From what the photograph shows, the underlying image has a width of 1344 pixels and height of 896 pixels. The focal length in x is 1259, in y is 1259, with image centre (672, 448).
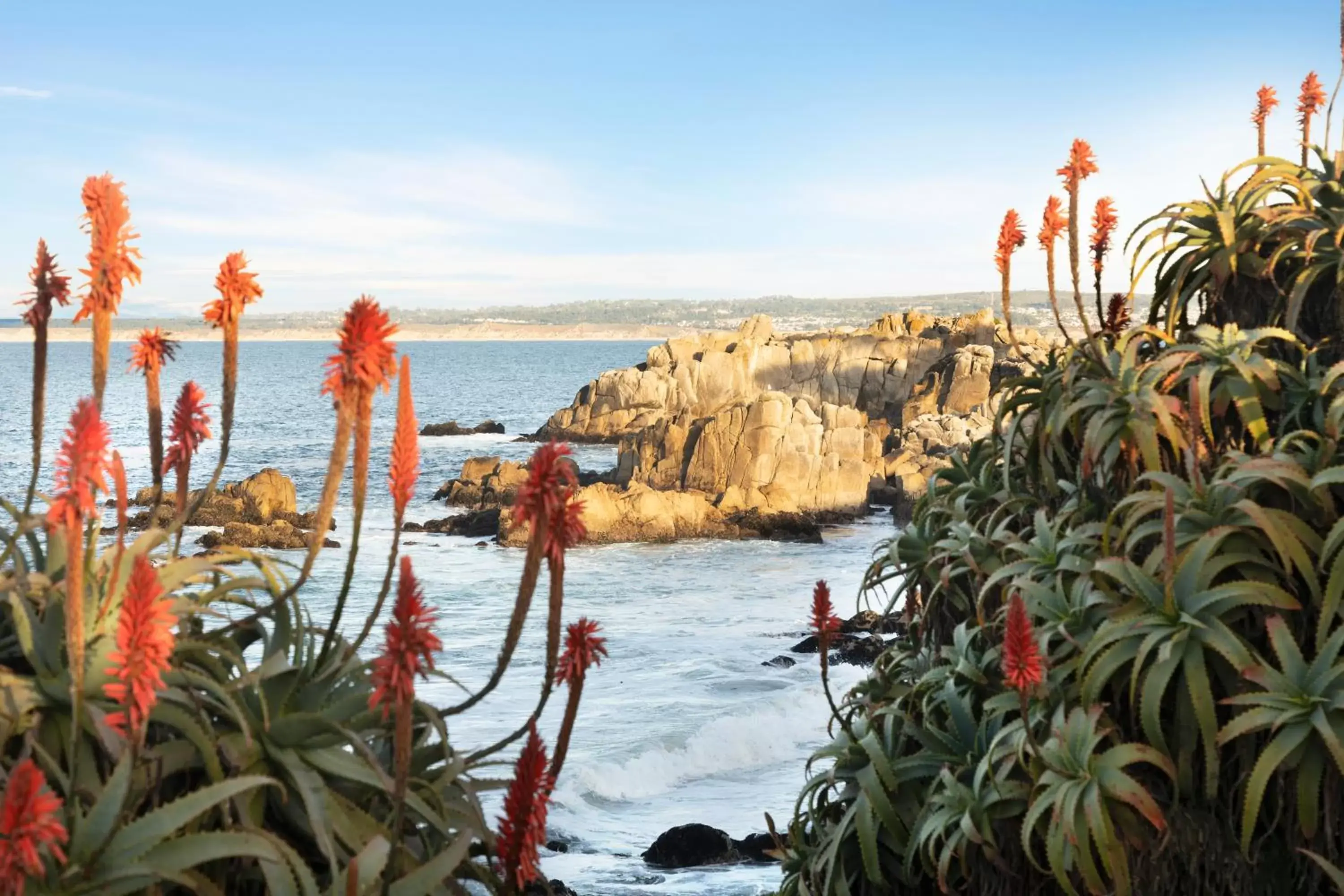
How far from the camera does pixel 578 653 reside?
195 cm

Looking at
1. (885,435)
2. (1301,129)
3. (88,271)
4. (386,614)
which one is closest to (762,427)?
(885,435)

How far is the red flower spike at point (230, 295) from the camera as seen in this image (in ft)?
7.13

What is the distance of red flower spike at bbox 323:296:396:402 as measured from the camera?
1892 mm

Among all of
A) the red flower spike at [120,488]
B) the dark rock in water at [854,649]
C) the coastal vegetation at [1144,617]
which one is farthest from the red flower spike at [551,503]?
the dark rock in water at [854,649]

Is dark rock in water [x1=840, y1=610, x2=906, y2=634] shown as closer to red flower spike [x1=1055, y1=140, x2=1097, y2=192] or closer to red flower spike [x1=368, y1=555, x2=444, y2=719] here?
red flower spike [x1=1055, y1=140, x2=1097, y2=192]

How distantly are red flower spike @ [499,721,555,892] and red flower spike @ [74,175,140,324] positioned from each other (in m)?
1.02

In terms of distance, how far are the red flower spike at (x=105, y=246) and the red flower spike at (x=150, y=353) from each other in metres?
0.20

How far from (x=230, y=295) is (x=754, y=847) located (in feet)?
38.3

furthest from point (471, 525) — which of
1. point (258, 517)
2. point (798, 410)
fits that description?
point (798, 410)

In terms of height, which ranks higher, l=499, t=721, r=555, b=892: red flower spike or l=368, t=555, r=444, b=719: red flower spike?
l=368, t=555, r=444, b=719: red flower spike

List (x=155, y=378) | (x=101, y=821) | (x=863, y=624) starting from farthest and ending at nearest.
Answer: (x=863, y=624)
(x=155, y=378)
(x=101, y=821)

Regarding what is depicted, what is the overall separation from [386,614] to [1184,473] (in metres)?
27.3

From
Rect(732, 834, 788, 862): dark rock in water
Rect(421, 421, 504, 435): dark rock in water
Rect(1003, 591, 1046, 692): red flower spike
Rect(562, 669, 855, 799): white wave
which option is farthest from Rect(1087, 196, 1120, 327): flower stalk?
Rect(421, 421, 504, 435): dark rock in water

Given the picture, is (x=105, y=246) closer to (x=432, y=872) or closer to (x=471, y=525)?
(x=432, y=872)
